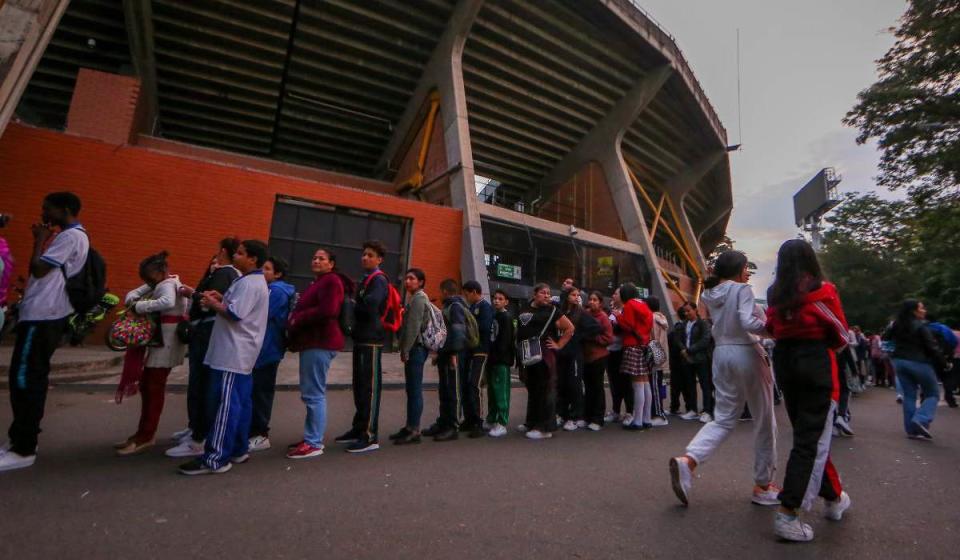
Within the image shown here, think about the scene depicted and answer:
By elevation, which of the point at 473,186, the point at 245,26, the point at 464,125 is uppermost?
the point at 245,26

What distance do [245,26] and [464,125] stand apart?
7.80 meters

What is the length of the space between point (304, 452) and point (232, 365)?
38.6 inches

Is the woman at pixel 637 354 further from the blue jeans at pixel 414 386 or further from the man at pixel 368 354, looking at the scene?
the man at pixel 368 354

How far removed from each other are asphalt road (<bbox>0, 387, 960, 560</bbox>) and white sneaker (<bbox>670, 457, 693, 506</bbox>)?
9 cm

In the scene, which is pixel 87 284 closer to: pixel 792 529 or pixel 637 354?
pixel 792 529

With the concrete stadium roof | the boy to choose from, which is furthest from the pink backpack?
the concrete stadium roof

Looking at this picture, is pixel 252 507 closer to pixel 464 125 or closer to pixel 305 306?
pixel 305 306

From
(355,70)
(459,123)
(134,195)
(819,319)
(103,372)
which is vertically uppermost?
(355,70)

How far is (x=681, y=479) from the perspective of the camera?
270 centimetres

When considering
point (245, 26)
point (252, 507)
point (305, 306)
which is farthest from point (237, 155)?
point (252, 507)

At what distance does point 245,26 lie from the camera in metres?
14.2

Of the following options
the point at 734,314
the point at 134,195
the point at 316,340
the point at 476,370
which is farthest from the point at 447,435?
the point at 134,195

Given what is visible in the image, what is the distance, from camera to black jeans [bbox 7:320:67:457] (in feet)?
9.66

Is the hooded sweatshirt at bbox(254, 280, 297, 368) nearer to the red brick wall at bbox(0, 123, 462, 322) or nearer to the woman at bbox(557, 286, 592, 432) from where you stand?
the woman at bbox(557, 286, 592, 432)
